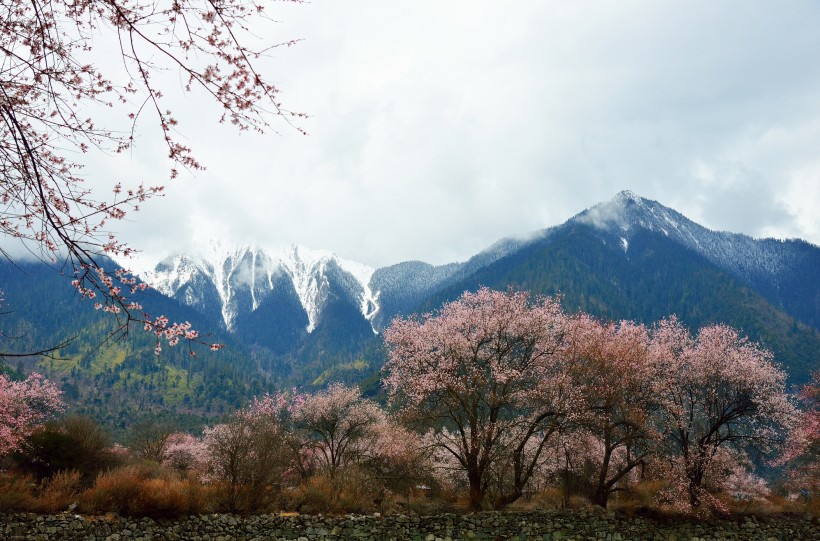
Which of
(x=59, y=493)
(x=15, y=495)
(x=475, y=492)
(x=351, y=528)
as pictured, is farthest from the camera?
(x=475, y=492)

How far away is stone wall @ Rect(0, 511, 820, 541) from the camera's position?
13312mm

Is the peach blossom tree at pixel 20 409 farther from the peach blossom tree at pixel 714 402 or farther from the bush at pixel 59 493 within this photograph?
the peach blossom tree at pixel 714 402

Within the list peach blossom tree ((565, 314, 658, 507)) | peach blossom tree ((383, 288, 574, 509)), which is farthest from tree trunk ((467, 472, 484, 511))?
peach blossom tree ((565, 314, 658, 507))

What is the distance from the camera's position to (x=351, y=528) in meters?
15.9

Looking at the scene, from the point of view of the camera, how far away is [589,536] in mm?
16500

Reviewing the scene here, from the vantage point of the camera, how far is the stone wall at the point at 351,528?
13.3 m

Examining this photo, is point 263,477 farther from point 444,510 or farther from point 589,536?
point 589,536

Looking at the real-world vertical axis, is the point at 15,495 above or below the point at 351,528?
above

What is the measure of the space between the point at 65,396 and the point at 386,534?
635ft

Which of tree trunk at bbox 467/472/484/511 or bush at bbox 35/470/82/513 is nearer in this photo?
bush at bbox 35/470/82/513

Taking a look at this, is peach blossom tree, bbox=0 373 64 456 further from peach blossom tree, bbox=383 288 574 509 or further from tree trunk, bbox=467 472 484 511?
tree trunk, bbox=467 472 484 511

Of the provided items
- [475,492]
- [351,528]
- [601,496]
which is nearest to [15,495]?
[351,528]

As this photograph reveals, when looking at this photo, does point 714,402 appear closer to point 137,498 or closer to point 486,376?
point 486,376


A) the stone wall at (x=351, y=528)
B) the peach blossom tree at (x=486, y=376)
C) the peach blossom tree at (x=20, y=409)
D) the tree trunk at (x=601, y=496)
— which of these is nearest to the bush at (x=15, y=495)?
the stone wall at (x=351, y=528)
